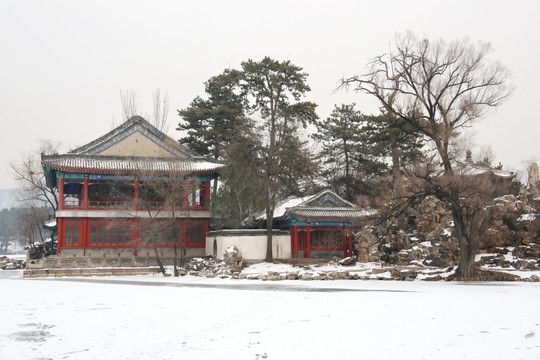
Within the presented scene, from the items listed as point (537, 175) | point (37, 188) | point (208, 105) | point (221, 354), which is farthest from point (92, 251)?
point (537, 175)

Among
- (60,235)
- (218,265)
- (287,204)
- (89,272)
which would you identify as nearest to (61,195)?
(60,235)

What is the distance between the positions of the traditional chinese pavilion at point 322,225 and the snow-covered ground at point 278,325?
16324 mm

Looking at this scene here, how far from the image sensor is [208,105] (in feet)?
158

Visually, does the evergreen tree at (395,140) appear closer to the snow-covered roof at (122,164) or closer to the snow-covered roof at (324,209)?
the snow-covered roof at (324,209)

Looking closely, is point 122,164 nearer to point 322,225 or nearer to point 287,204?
point 287,204

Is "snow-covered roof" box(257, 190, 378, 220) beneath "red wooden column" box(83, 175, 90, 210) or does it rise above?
beneath

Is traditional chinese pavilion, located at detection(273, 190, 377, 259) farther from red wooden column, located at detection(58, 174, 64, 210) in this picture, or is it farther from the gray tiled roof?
red wooden column, located at detection(58, 174, 64, 210)

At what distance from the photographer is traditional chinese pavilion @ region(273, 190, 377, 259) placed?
1355 inches

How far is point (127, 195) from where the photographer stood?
36.1 meters

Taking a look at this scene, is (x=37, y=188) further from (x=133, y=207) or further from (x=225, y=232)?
(x=225, y=232)

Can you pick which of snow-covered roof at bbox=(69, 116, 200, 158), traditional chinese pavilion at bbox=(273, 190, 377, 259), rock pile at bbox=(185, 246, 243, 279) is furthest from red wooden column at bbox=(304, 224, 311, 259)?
snow-covered roof at bbox=(69, 116, 200, 158)

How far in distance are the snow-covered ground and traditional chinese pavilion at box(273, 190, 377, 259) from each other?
16324 mm

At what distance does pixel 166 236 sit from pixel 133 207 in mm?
Answer: 3200

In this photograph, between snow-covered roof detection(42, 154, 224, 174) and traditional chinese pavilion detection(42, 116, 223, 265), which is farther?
snow-covered roof detection(42, 154, 224, 174)
